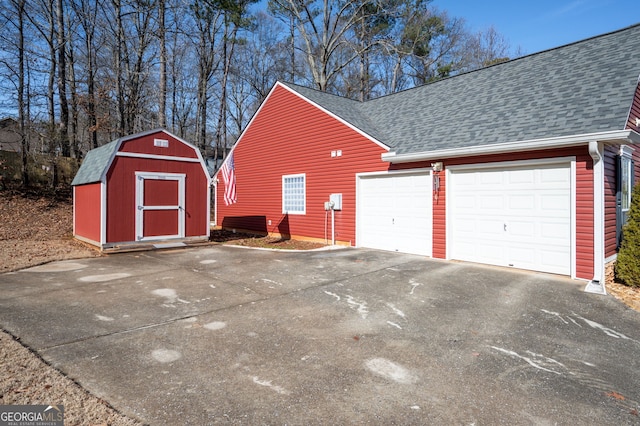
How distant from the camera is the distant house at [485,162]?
21.3ft

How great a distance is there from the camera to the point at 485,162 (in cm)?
771

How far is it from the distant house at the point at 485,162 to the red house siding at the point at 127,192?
349cm

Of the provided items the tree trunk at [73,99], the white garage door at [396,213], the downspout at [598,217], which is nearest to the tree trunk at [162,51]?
the tree trunk at [73,99]

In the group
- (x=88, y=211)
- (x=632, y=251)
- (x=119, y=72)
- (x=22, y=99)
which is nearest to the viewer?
(x=632, y=251)

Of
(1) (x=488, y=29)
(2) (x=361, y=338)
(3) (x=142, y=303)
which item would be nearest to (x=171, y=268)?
(3) (x=142, y=303)

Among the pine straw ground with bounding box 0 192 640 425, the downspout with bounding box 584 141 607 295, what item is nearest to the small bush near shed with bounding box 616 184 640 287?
the pine straw ground with bounding box 0 192 640 425

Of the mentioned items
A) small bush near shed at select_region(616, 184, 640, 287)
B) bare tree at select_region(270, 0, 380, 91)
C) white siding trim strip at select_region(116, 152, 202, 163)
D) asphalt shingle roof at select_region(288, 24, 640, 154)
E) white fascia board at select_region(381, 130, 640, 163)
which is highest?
bare tree at select_region(270, 0, 380, 91)

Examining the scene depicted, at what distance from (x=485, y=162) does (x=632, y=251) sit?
297cm

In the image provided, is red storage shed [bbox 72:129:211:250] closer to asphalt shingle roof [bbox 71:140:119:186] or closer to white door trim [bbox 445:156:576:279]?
asphalt shingle roof [bbox 71:140:119:186]

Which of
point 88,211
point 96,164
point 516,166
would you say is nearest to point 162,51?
point 96,164

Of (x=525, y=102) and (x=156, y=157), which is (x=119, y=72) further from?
(x=525, y=102)

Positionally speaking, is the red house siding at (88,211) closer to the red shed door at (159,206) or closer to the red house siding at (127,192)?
the red house siding at (127,192)

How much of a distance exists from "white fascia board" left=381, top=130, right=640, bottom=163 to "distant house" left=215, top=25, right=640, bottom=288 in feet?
0.06

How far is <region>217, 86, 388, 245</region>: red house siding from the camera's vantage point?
10.7 metres
